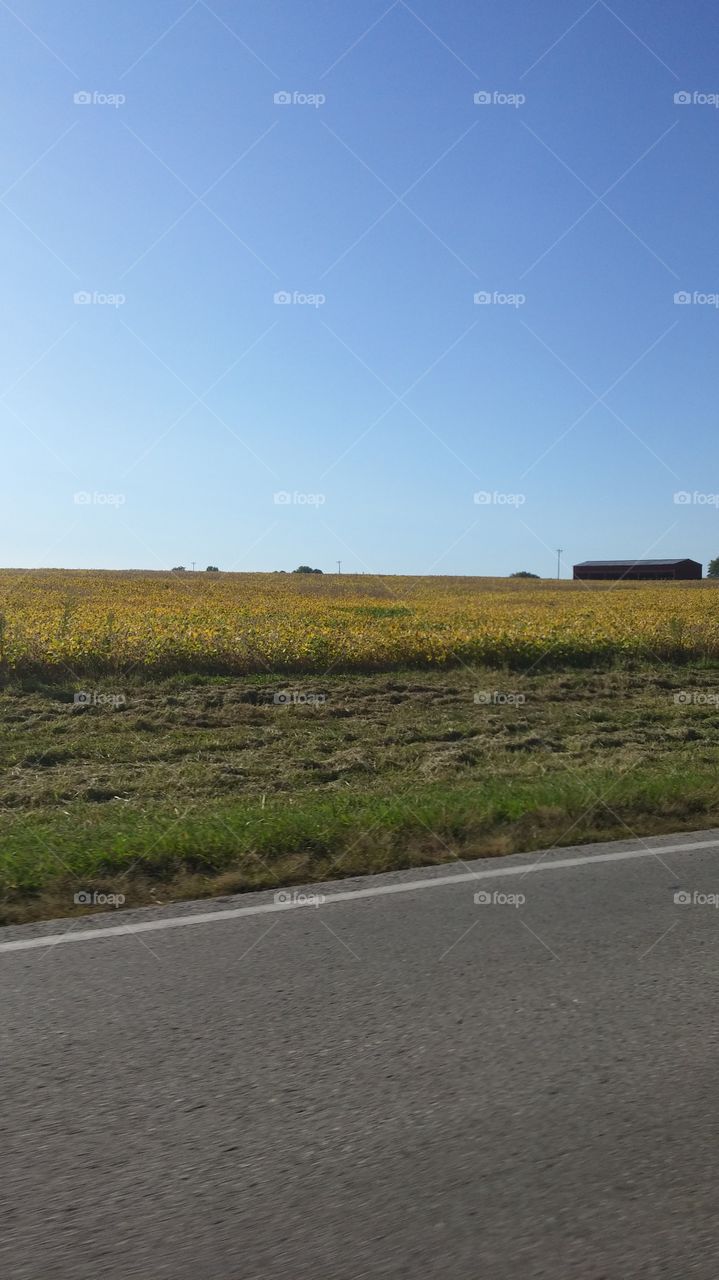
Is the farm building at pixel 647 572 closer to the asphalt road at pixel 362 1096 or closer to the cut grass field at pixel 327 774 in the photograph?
the cut grass field at pixel 327 774

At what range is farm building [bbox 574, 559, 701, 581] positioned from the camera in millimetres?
109500

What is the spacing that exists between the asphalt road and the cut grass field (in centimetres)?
116

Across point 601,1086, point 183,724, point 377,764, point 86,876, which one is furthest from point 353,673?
point 601,1086

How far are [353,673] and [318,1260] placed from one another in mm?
16040

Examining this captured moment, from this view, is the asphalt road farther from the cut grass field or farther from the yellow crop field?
the yellow crop field

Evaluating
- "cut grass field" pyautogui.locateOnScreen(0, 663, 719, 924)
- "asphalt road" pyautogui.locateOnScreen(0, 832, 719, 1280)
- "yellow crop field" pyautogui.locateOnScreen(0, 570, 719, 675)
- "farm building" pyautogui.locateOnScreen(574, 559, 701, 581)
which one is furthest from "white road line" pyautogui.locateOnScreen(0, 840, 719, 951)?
"farm building" pyautogui.locateOnScreen(574, 559, 701, 581)

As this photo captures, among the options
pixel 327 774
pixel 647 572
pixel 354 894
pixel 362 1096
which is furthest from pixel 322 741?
pixel 647 572

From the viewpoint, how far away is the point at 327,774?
37.3ft

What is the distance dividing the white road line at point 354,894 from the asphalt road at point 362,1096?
0.06 m

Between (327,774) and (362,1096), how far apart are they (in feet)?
26.3

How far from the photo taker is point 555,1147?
304 cm

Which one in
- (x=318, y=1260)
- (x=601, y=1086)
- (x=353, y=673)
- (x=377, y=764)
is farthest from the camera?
(x=353, y=673)

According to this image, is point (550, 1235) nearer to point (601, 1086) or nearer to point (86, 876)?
point (601, 1086)

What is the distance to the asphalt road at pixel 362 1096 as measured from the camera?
2.63 meters
